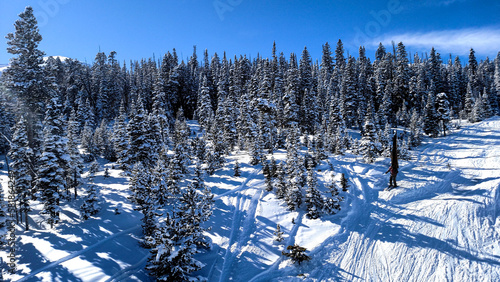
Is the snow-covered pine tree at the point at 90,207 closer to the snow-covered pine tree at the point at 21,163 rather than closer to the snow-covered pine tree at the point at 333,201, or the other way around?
the snow-covered pine tree at the point at 21,163

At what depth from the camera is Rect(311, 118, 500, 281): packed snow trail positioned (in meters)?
11.1

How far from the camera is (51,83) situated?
72.8 ft

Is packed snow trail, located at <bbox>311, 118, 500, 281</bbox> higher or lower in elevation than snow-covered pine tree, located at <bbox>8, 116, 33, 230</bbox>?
lower

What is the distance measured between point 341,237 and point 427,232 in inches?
179

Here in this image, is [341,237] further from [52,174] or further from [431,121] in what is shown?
[431,121]

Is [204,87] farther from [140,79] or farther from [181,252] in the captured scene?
[181,252]

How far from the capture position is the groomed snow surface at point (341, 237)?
11.6 m

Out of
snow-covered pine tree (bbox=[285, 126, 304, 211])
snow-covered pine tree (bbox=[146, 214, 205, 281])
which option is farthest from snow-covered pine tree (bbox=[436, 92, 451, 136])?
snow-covered pine tree (bbox=[146, 214, 205, 281])

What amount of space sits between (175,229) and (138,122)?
Answer: 24.5 metres

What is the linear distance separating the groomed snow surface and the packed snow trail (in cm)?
5

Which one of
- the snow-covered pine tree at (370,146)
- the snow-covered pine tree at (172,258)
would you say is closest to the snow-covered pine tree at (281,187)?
the snow-covered pine tree at (172,258)

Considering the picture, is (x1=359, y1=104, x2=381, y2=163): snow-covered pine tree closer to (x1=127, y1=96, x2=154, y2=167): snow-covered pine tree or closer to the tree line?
the tree line

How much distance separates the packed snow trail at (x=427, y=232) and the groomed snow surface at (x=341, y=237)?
5 cm

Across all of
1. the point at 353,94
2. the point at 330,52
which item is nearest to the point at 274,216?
the point at 353,94
